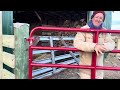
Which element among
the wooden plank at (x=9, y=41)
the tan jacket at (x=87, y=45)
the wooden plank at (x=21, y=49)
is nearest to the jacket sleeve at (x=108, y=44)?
the tan jacket at (x=87, y=45)

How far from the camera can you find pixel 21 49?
4242 millimetres

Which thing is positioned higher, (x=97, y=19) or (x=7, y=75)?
(x=97, y=19)

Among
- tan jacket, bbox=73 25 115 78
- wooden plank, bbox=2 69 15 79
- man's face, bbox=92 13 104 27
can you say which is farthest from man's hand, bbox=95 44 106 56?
wooden plank, bbox=2 69 15 79

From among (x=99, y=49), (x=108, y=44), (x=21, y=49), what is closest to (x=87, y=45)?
(x=99, y=49)

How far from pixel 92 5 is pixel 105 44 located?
3.31 meters

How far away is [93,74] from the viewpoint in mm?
3904

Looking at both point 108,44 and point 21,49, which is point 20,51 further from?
point 108,44

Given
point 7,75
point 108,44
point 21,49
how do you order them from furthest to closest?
point 7,75
point 21,49
point 108,44

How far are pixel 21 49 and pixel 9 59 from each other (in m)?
0.49

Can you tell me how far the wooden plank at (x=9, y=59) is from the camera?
14.6 ft

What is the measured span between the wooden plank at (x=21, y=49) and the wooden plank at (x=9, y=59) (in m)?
0.16

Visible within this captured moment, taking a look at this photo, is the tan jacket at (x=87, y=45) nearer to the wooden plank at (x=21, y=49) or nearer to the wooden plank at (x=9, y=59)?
the wooden plank at (x=21, y=49)

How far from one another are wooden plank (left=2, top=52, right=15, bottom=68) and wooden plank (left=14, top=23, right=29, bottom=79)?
0.53ft

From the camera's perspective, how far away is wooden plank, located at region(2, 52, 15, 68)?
175 inches
